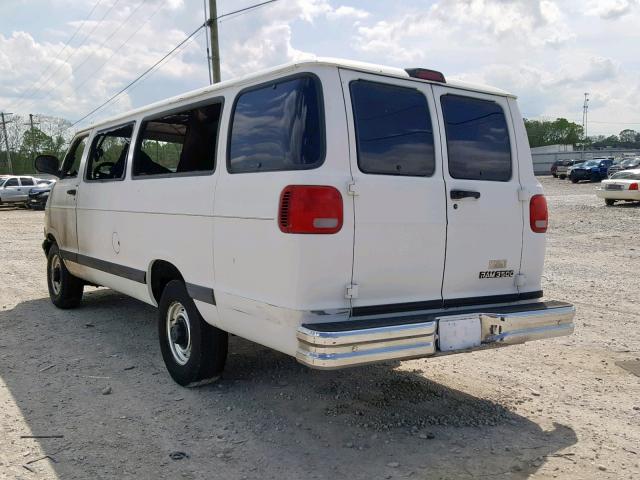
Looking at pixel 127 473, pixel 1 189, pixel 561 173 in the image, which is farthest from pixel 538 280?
pixel 561 173

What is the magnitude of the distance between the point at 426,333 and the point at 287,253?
932mm

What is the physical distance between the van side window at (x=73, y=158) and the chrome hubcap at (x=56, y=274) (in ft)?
3.51

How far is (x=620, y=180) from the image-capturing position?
70.9 ft

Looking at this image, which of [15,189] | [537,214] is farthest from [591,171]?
[537,214]

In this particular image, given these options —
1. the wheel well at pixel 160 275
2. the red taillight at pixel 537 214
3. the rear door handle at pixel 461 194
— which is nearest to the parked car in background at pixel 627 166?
the red taillight at pixel 537 214

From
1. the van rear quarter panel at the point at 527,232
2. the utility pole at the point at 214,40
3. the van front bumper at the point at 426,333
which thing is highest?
the utility pole at the point at 214,40

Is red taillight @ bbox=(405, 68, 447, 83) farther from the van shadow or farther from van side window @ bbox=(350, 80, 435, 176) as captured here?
the van shadow

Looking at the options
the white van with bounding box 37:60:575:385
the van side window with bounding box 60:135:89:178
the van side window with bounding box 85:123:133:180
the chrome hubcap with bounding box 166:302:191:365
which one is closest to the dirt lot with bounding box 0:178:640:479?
the chrome hubcap with bounding box 166:302:191:365

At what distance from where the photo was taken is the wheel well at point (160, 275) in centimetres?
476

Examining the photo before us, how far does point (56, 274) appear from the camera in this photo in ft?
24.4

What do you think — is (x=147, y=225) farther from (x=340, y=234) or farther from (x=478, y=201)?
(x=478, y=201)

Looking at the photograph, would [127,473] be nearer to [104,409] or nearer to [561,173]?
[104,409]

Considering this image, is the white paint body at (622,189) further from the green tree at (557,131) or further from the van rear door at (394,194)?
the green tree at (557,131)

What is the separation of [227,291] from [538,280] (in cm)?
226
